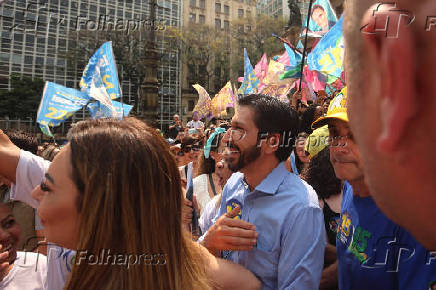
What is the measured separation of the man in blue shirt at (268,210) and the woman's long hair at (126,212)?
46cm

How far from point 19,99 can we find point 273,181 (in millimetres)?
31816

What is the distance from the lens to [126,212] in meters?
1.07

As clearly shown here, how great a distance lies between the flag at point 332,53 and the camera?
4.89m

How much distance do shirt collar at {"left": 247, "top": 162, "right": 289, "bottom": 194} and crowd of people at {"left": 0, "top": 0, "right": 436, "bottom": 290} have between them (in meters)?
0.01

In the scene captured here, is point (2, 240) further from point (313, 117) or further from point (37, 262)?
point (313, 117)

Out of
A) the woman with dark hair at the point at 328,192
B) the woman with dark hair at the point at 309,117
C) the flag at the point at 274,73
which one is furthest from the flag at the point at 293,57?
the woman with dark hair at the point at 328,192

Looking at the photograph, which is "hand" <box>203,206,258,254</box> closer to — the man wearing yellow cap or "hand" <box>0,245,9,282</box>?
the man wearing yellow cap

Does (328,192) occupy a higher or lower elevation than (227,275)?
higher

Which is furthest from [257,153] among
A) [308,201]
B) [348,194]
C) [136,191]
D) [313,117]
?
[313,117]

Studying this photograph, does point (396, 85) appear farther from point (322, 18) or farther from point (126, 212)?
point (322, 18)

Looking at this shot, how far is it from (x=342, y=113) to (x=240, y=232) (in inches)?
38.0

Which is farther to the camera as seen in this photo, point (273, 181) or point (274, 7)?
point (274, 7)

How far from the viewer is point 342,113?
1886mm

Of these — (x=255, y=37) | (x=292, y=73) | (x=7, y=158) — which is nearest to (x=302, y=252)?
(x=7, y=158)
